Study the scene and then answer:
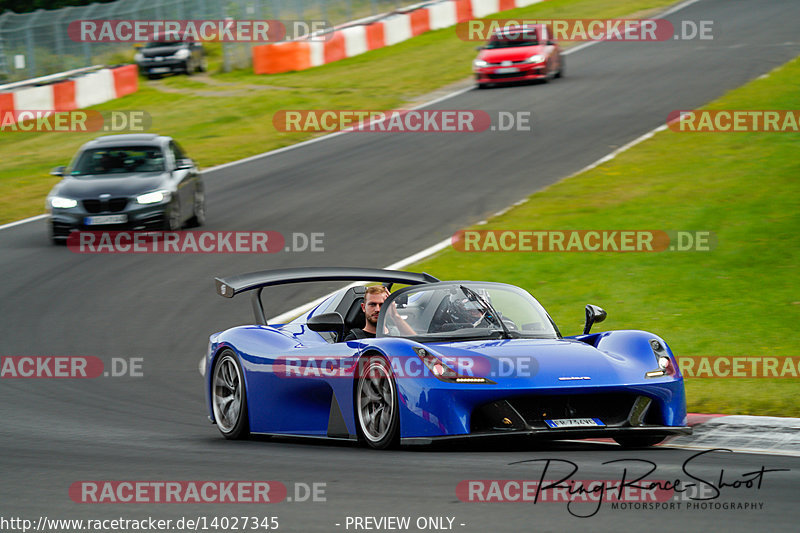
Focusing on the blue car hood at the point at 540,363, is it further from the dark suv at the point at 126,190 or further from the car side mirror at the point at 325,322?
the dark suv at the point at 126,190

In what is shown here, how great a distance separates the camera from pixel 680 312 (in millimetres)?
13758

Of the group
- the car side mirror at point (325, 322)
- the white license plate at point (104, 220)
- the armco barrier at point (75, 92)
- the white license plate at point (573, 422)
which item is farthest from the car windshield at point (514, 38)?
the white license plate at point (573, 422)

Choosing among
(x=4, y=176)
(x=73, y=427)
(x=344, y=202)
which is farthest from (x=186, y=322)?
(x=4, y=176)

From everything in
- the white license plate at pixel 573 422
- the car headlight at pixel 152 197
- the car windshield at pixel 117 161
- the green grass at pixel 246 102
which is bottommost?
the green grass at pixel 246 102

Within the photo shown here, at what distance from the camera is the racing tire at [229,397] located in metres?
9.65

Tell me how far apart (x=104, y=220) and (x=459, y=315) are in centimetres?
1125

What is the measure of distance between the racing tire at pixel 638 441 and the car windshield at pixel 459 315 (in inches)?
36.8

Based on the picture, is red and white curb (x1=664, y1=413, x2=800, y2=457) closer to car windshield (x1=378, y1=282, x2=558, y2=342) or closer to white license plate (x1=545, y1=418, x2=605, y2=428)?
white license plate (x1=545, y1=418, x2=605, y2=428)

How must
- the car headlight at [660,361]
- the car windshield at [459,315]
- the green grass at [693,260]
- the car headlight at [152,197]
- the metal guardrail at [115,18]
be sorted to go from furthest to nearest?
the metal guardrail at [115,18] < the car headlight at [152,197] < the green grass at [693,260] < the car windshield at [459,315] < the car headlight at [660,361]

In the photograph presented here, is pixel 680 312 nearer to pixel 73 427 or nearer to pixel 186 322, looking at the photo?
pixel 186 322

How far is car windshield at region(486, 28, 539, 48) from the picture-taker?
106ft

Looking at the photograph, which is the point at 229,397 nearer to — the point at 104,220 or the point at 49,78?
the point at 104,220

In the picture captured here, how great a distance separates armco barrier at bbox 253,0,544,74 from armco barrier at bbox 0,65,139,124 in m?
3.96

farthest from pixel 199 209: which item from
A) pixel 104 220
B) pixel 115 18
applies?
pixel 115 18
